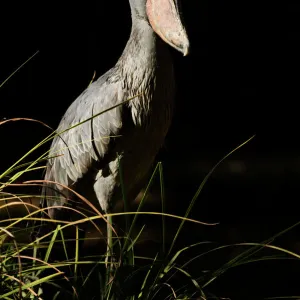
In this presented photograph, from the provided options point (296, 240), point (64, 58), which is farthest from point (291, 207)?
point (64, 58)

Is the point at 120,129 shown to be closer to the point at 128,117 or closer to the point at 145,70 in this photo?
the point at 128,117

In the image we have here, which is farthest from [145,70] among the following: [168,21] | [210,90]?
[210,90]

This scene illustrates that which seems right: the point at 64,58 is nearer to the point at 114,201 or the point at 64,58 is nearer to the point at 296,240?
the point at 296,240

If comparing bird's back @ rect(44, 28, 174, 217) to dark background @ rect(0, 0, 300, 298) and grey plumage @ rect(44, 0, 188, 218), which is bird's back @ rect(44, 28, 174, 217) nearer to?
grey plumage @ rect(44, 0, 188, 218)

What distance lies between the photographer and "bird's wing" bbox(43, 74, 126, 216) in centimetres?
177

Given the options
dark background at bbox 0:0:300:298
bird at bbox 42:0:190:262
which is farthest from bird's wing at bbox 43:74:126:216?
dark background at bbox 0:0:300:298

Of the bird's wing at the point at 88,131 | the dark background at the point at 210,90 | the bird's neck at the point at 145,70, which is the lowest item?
the dark background at the point at 210,90

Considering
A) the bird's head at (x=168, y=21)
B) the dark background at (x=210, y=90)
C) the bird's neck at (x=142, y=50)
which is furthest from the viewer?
the dark background at (x=210, y=90)

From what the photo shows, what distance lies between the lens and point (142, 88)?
1706mm

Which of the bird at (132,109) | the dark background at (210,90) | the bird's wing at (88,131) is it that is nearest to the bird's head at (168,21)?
the bird at (132,109)

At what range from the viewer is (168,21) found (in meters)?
1.59

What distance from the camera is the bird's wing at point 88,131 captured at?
1773mm

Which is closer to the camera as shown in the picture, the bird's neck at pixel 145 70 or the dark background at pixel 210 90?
the bird's neck at pixel 145 70

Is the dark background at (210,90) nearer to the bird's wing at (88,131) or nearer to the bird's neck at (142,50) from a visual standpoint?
the bird's wing at (88,131)
